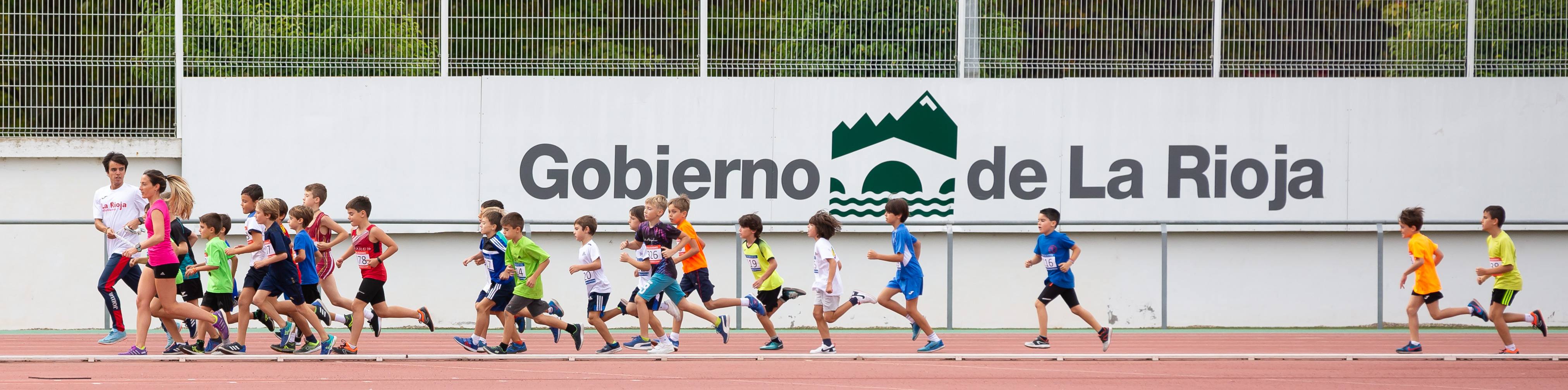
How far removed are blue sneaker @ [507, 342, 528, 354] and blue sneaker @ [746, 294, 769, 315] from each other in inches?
66.1

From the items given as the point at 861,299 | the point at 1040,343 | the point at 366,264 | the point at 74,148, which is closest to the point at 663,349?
the point at 861,299

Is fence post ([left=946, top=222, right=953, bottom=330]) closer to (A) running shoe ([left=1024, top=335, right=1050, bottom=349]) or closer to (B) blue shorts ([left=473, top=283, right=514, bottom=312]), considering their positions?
(A) running shoe ([left=1024, top=335, right=1050, bottom=349])

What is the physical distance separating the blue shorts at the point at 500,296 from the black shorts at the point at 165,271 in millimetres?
2063

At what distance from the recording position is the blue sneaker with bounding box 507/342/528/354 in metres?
9.62

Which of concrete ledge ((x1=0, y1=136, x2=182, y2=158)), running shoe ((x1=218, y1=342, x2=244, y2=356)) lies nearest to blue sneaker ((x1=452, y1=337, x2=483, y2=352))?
running shoe ((x1=218, y1=342, x2=244, y2=356))

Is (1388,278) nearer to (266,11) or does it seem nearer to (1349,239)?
(1349,239)

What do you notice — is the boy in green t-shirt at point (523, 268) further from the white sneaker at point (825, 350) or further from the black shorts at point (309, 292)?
the white sneaker at point (825, 350)

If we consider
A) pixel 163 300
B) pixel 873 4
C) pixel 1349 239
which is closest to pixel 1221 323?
pixel 1349 239

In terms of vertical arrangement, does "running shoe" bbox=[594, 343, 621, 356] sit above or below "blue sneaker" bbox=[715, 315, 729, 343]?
below

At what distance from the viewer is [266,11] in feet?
44.5

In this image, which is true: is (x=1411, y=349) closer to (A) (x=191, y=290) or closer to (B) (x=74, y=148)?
(A) (x=191, y=290)

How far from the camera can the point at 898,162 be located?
45.2 feet

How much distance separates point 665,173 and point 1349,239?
7170 millimetres

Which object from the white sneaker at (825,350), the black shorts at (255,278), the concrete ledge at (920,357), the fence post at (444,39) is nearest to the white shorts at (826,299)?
the white sneaker at (825,350)
